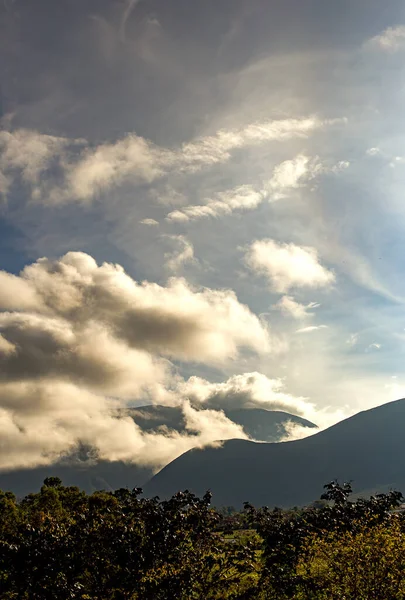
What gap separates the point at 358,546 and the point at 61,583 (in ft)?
43.7

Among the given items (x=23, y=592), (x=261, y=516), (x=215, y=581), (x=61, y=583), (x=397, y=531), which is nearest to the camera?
(x=61, y=583)

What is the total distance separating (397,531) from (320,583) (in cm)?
468

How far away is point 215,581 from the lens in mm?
19875

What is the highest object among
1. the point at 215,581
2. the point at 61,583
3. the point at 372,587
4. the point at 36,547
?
the point at 36,547

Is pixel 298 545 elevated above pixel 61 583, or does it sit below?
below

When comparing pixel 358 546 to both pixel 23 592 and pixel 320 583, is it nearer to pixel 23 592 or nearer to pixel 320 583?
pixel 320 583

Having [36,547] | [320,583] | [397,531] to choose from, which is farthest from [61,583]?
[397,531]

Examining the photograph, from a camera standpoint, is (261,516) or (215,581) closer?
(215,581)

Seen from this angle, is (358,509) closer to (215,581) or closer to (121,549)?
(215,581)

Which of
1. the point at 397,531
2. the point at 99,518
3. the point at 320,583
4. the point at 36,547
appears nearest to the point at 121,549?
the point at 99,518

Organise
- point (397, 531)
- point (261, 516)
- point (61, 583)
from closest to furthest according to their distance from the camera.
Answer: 1. point (61, 583)
2. point (397, 531)
3. point (261, 516)

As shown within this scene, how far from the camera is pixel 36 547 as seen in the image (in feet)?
60.4

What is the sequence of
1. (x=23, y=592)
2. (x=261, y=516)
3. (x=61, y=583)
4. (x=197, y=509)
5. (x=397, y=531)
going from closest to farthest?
(x=61, y=583) < (x=23, y=592) < (x=197, y=509) < (x=397, y=531) < (x=261, y=516)

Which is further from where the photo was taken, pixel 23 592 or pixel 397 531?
pixel 397 531
